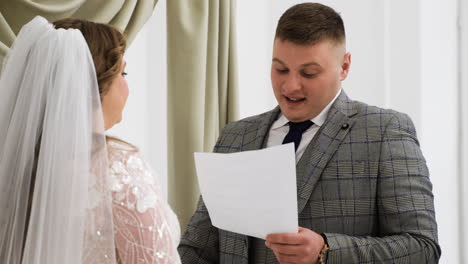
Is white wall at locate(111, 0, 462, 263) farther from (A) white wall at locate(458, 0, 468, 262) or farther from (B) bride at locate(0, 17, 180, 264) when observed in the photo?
(B) bride at locate(0, 17, 180, 264)

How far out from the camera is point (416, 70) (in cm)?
317

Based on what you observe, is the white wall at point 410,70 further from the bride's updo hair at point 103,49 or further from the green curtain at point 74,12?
the bride's updo hair at point 103,49

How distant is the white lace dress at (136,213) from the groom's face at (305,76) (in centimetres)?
75

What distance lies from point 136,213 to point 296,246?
513 mm

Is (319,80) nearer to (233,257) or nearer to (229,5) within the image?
(233,257)

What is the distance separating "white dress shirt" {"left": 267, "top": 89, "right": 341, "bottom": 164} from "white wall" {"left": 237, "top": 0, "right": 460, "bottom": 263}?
3.76 ft

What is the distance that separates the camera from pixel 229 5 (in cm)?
271

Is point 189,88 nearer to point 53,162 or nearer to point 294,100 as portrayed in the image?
point 294,100

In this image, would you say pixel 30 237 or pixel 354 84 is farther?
pixel 354 84

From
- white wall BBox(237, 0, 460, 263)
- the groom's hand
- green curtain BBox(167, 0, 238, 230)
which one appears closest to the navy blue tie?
the groom's hand

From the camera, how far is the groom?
175 cm

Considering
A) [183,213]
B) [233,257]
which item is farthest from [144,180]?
[183,213]

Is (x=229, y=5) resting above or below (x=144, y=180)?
above

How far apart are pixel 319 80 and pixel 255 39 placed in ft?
4.49
